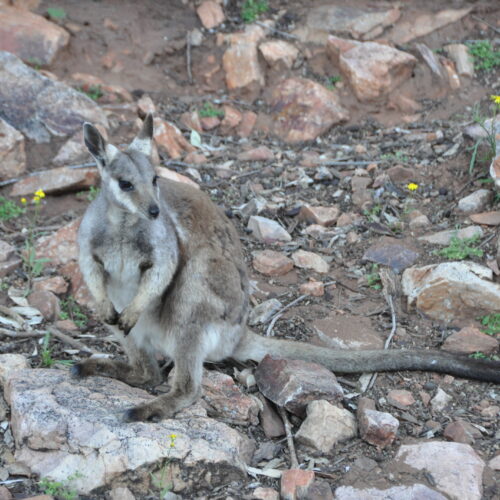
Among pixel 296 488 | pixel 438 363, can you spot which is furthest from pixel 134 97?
pixel 296 488

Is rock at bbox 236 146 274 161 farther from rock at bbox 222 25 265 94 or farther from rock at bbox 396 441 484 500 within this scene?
rock at bbox 396 441 484 500

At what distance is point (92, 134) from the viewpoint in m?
4.17

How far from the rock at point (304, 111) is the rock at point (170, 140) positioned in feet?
3.43

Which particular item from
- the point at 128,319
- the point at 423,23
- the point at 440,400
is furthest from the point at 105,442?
the point at 423,23

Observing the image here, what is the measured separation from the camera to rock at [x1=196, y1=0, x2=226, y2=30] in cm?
882

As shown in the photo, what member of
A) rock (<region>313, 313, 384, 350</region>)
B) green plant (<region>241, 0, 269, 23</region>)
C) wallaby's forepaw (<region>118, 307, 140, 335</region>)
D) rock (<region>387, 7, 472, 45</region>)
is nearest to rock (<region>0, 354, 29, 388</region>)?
wallaby's forepaw (<region>118, 307, 140, 335</region>)

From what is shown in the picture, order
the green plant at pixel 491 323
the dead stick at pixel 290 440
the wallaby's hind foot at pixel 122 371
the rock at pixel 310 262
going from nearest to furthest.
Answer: the dead stick at pixel 290 440
the wallaby's hind foot at pixel 122 371
the green plant at pixel 491 323
the rock at pixel 310 262

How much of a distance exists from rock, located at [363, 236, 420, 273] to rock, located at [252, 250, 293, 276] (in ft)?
2.03

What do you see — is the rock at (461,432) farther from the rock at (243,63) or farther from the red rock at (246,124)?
the rock at (243,63)

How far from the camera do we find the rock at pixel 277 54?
823 cm

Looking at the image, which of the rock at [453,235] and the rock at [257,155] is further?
the rock at [257,155]

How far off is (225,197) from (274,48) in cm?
245

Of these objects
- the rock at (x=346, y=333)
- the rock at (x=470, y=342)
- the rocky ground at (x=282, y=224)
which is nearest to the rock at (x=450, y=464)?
the rocky ground at (x=282, y=224)

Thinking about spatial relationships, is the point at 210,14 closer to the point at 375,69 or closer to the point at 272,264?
the point at 375,69
